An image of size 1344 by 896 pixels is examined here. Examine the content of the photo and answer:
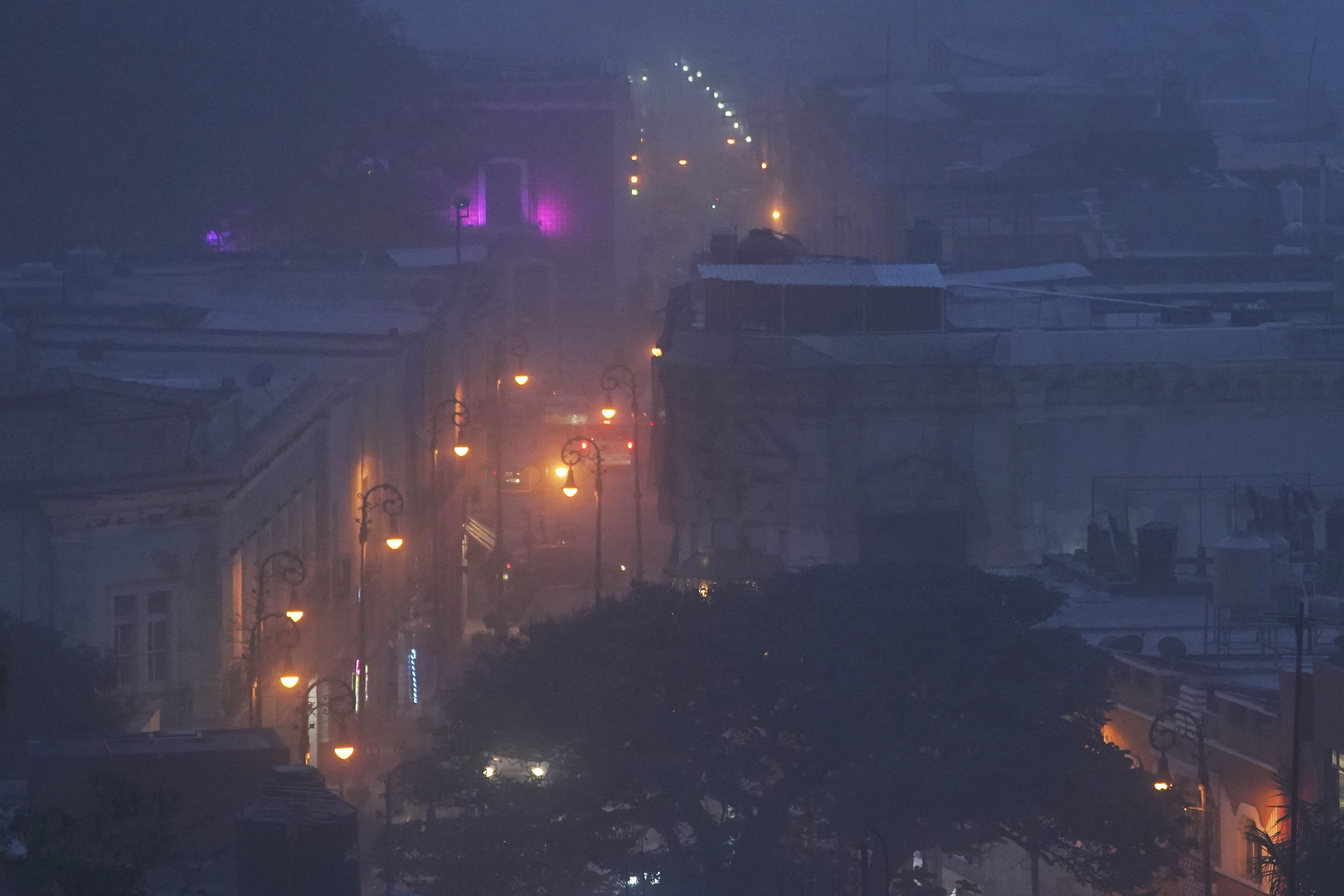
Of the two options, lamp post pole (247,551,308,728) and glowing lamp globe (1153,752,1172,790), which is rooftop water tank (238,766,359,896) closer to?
lamp post pole (247,551,308,728)

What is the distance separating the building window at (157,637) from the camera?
83.6 feet

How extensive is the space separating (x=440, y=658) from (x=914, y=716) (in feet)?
59.8

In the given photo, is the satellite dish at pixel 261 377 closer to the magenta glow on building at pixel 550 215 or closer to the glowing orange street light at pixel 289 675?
the glowing orange street light at pixel 289 675

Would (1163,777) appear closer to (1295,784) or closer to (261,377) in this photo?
(1295,784)

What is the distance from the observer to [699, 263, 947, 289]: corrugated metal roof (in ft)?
119

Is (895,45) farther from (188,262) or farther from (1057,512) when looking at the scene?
(1057,512)

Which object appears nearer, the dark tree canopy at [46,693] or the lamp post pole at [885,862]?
the lamp post pole at [885,862]

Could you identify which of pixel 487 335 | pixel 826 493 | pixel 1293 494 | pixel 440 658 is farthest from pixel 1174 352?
pixel 487 335

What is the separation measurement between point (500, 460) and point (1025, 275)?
12.4 m

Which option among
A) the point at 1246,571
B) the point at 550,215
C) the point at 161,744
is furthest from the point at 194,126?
the point at 161,744

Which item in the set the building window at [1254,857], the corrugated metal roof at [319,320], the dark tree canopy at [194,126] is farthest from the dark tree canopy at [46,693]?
the dark tree canopy at [194,126]

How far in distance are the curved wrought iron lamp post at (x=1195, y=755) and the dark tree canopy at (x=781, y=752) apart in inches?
14.9

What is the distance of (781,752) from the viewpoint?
22062mm

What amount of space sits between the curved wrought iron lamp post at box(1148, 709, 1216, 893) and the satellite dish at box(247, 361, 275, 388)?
14.9 m
